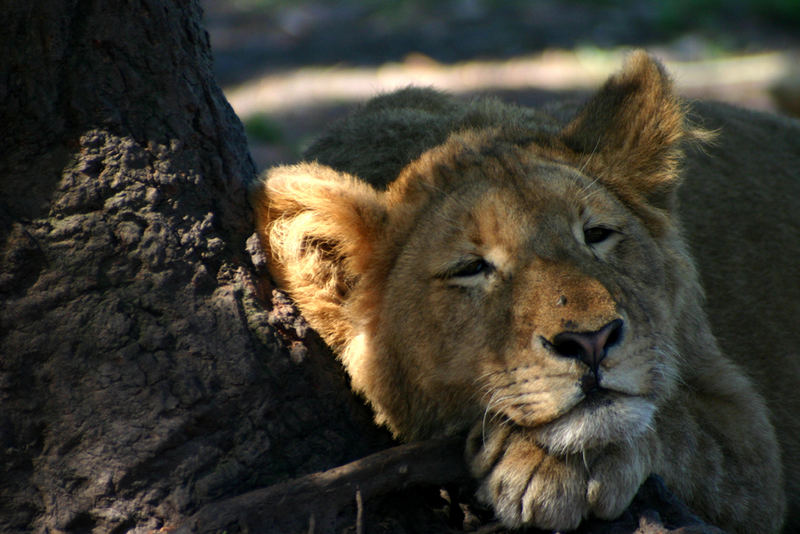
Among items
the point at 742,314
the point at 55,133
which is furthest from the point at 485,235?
the point at 742,314

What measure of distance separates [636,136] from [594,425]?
4.46 ft

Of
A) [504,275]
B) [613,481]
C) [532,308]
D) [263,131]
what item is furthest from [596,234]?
[263,131]

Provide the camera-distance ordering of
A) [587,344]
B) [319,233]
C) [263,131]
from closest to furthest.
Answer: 1. [587,344]
2. [319,233]
3. [263,131]

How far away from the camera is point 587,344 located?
8.79ft

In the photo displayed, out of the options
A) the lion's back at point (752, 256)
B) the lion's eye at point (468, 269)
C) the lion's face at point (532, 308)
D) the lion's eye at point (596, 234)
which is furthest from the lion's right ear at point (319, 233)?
the lion's back at point (752, 256)

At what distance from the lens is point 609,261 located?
128 inches

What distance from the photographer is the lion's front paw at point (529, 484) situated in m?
2.79

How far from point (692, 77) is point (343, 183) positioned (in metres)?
8.72

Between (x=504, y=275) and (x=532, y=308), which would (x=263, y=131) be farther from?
(x=532, y=308)

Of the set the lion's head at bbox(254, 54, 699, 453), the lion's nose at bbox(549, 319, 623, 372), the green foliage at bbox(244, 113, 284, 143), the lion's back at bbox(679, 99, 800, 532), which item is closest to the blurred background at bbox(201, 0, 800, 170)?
the green foliage at bbox(244, 113, 284, 143)

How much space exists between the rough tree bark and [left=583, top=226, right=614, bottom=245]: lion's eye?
3.06 ft

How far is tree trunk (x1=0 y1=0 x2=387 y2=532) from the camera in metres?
2.79

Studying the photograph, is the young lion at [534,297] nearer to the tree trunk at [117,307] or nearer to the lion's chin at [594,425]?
the lion's chin at [594,425]

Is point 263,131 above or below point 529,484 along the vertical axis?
below
